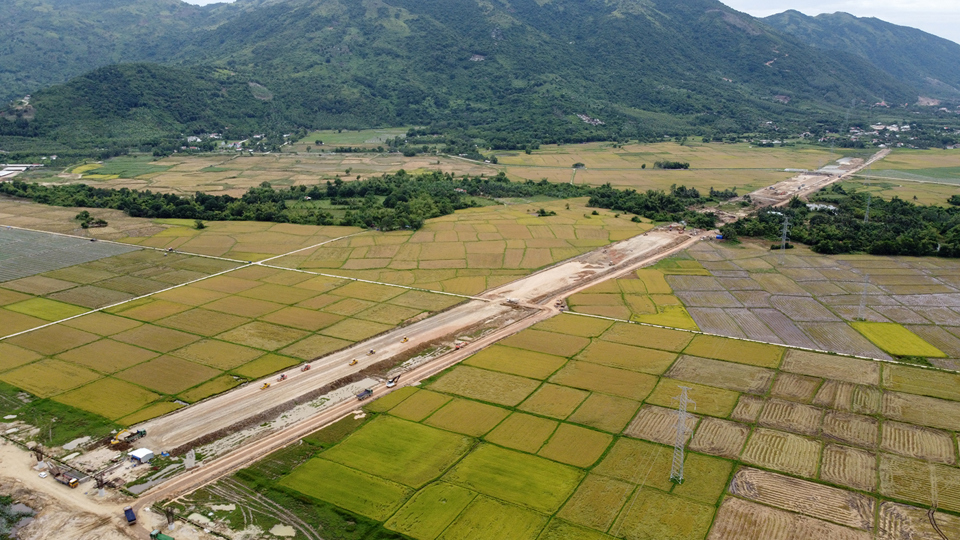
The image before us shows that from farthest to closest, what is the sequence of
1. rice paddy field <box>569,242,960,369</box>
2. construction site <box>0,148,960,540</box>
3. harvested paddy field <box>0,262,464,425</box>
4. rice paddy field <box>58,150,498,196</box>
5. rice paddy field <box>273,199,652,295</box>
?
rice paddy field <box>58,150,498,196</box>
rice paddy field <box>273,199,652,295</box>
rice paddy field <box>569,242,960,369</box>
harvested paddy field <box>0,262,464,425</box>
construction site <box>0,148,960,540</box>

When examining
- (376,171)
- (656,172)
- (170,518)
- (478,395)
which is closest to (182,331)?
(170,518)

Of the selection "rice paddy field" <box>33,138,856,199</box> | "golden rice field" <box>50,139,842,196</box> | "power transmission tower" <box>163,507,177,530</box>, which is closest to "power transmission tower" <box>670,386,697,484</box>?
"power transmission tower" <box>163,507,177,530</box>

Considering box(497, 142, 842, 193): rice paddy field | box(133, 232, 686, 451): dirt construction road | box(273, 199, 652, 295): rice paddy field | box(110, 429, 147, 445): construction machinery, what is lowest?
box(110, 429, 147, 445): construction machinery

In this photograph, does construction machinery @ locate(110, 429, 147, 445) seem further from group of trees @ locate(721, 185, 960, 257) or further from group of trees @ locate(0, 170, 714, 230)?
group of trees @ locate(721, 185, 960, 257)

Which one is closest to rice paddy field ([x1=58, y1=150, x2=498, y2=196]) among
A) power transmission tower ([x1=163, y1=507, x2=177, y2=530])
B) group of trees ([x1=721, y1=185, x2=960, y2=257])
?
group of trees ([x1=721, y1=185, x2=960, y2=257])

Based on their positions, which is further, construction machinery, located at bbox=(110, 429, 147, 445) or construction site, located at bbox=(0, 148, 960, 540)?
construction machinery, located at bbox=(110, 429, 147, 445)

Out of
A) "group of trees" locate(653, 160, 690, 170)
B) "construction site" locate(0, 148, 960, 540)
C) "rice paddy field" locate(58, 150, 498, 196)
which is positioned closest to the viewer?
"construction site" locate(0, 148, 960, 540)

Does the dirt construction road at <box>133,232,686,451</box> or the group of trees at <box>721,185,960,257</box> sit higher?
the group of trees at <box>721,185,960,257</box>

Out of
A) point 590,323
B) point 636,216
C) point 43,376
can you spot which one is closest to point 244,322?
point 43,376
